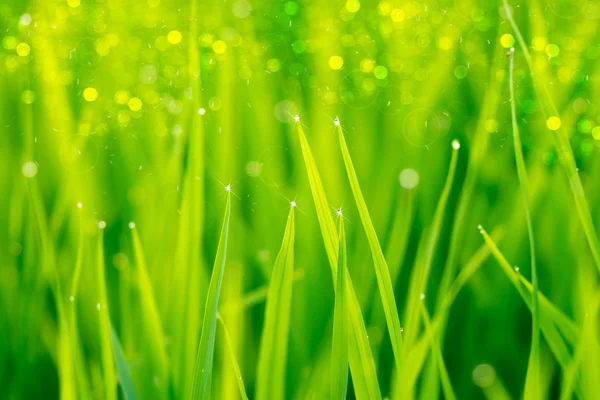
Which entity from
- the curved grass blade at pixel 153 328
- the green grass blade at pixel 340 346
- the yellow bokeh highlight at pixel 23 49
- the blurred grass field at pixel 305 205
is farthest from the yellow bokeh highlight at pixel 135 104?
the green grass blade at pixel 340 346

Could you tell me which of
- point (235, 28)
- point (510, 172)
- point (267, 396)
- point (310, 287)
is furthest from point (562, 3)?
point (267, 396)

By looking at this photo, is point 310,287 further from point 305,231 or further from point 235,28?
point 235,28

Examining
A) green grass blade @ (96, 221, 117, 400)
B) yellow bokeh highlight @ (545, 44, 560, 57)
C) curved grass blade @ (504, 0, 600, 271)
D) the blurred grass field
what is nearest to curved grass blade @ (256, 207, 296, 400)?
the blurred grass field

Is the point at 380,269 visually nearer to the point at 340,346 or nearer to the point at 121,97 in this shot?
the point at 340,346

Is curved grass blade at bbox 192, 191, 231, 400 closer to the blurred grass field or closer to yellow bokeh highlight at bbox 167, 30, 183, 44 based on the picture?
the blurred grass field

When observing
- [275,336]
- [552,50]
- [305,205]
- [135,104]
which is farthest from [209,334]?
[552,50]

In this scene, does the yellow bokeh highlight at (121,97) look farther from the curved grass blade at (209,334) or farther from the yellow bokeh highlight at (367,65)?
the curved grass blade at (209,334)
